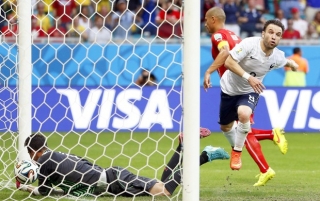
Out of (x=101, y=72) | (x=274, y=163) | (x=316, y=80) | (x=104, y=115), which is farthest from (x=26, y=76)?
(x=316, y=80)

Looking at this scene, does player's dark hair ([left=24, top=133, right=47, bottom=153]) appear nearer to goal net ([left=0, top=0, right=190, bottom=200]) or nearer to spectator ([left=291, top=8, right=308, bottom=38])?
goal net ([left=0, top=0, right=190, bottom=200])

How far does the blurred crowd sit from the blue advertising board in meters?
1.88

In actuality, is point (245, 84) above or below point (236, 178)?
above

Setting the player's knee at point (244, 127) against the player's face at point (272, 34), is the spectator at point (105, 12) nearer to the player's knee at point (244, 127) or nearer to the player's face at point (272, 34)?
the player's knee at point (244, 127)

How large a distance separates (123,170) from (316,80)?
10.2 m

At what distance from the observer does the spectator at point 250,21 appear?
17141 millimetres

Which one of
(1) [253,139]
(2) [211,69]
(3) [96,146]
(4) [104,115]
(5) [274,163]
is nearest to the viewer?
(2) [211,69]

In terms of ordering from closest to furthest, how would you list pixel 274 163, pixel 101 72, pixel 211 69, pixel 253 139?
pixel 211 69, pixel 253 139, pixel 274 163, pixel 101 72

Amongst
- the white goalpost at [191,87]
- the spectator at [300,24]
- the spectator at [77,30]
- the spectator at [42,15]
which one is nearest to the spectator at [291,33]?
the spectator at [300,24]

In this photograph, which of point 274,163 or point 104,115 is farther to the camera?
point 104,115

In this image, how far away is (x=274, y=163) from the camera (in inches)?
397

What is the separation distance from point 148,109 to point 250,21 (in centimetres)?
503

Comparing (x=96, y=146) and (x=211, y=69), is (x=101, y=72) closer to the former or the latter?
(x=96, y=146)

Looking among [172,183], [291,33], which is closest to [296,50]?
[291,33]
